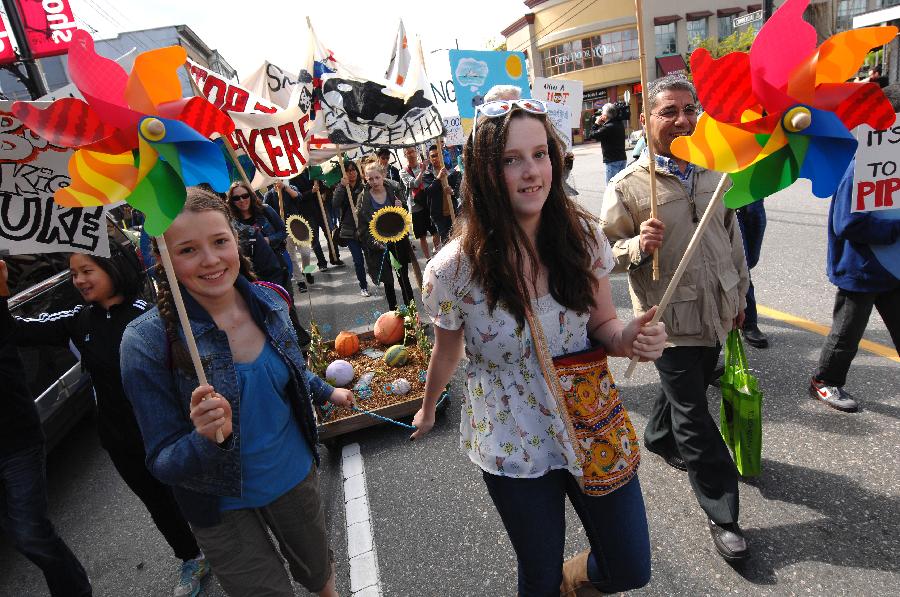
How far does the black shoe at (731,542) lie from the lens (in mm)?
2232

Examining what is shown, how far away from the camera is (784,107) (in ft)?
4.64

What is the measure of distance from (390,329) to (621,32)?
125 ft

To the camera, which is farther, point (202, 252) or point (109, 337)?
point (109, 337)

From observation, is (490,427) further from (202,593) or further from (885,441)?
(885,441)

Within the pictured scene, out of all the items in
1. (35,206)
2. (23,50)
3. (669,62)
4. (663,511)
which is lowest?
(663,511)

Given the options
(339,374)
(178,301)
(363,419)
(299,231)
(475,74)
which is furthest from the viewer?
(299,231)

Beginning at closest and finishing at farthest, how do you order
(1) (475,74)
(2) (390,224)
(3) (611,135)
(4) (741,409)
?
1. (4) (741,409)
2. (2) (390,224)
3. (1) (475,74)
4. (3) (611,135)

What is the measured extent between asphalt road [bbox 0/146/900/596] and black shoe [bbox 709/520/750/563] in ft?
0.22

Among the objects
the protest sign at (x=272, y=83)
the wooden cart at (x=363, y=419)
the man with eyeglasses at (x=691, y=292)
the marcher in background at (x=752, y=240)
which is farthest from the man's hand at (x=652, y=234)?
the protest sign at (x=272, y=83)

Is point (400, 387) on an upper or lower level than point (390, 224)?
lower

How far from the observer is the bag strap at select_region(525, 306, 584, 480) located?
1.61m

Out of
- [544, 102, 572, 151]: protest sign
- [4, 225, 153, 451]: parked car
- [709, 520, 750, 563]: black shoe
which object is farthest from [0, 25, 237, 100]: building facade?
[709, 520, 750, 563]: black shoe

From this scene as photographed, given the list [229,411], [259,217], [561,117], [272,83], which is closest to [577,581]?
[229,411]

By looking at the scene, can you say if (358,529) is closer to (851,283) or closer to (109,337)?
(109,337)
